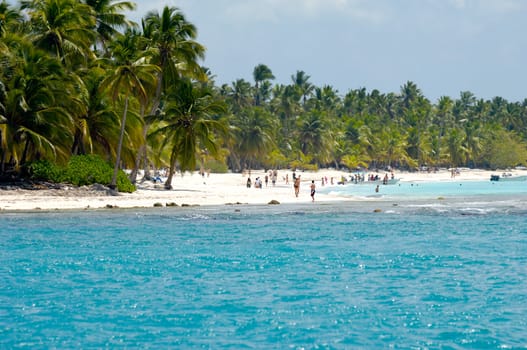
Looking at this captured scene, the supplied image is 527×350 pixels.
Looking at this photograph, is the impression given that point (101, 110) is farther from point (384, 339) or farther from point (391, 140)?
point (391, 140)

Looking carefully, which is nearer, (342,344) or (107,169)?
(342,344)

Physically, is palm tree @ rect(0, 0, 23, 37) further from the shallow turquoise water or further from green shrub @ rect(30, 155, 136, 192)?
the shallow turquoise water

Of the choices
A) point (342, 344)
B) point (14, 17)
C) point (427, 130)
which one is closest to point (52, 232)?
point (342, 344)

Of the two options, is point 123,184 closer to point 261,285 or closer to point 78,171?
point 78,171

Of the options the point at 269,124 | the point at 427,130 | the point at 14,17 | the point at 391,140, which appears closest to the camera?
the point at 14,17

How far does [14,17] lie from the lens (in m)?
45.0

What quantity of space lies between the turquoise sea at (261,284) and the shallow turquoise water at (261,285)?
0.14 feet

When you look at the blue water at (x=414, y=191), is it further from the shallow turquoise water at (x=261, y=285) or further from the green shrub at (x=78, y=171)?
the shallow turquoise water at (x=261, y=285)

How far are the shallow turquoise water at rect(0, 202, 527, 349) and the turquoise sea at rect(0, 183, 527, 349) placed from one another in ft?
0.14

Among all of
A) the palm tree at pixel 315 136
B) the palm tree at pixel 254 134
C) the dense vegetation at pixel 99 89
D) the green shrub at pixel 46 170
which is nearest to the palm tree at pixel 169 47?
the dense vegetation at pixel 99 89

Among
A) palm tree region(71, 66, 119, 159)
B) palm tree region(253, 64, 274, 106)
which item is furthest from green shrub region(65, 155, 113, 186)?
palm tree region(253, 64, 274, 106)

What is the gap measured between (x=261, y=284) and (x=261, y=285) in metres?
0.13

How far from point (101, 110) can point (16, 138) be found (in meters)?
6.38

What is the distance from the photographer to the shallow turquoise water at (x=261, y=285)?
11.3 m
